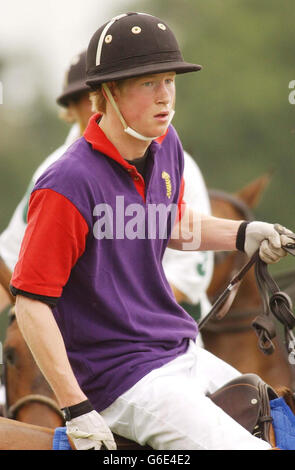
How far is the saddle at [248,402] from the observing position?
10.2 ft

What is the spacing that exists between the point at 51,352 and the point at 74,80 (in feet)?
9.64

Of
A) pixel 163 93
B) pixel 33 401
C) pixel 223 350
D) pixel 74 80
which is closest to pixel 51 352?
pixel 163 93

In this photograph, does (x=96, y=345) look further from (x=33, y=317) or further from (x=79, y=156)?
(x=79, y=156)

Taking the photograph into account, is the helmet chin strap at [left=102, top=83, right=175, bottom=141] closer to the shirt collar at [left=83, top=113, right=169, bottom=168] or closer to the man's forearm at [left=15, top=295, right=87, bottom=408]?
the shirt collar at [left=83, top=113, right=169, bottom=168]

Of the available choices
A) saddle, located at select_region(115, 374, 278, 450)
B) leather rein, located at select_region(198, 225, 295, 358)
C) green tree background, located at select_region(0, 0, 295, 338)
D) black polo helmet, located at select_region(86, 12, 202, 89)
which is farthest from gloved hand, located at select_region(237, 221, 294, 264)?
green tree background, located at select_region(0, 0, 295, 338)

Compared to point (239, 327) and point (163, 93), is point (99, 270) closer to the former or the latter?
point (163, 93)

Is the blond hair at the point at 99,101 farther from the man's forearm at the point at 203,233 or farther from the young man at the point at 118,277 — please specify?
the man's forearm at the point at 203,233

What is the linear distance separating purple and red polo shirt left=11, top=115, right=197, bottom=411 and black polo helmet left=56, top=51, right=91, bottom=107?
2251 millimetres

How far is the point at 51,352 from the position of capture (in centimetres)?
288

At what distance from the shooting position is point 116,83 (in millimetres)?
3150

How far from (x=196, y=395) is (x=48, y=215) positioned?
740 millimetres

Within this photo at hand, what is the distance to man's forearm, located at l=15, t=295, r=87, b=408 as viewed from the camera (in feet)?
9.45

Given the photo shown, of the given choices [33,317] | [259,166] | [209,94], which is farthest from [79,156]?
[209,94]

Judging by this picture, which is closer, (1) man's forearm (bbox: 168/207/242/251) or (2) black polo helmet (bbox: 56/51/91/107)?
(1) man's forearm (bbox: 168/207/242/251)
